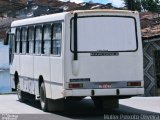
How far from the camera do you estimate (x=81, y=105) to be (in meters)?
19.8

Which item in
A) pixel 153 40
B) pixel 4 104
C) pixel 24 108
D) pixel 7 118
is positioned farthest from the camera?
pixel 153 40

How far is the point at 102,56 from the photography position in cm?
1578

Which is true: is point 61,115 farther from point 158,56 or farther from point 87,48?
point 158,56

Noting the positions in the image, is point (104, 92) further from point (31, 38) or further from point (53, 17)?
point (31, 38)

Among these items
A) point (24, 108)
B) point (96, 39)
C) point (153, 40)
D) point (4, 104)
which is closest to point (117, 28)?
point (96, 39)

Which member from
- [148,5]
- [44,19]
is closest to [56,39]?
[44,19]

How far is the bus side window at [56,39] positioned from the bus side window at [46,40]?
1.29 ft

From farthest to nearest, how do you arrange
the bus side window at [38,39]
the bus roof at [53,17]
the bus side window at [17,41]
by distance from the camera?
1. the bus side window at [17,41]
2. the bus side window at [38,39]
3. the bus roof at [53,17]

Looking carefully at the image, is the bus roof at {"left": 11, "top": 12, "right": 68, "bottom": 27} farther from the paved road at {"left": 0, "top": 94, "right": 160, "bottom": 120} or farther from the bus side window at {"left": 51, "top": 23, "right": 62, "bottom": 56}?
the paved road at {"left": 0, "top": 94, "right": 160, "bottom": 120}

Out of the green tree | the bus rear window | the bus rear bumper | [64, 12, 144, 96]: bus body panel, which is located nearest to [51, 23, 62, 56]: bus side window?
[64, 12, 144, 96]: bus body panel

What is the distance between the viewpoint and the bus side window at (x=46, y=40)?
17250 millimetres

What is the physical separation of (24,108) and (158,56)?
8.08 m

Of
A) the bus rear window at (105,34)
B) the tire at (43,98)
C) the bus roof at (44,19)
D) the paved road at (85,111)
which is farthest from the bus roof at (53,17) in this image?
the paved road at (85,111)

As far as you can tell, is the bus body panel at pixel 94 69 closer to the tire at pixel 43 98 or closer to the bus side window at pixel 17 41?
the tire at pixel 43 98
